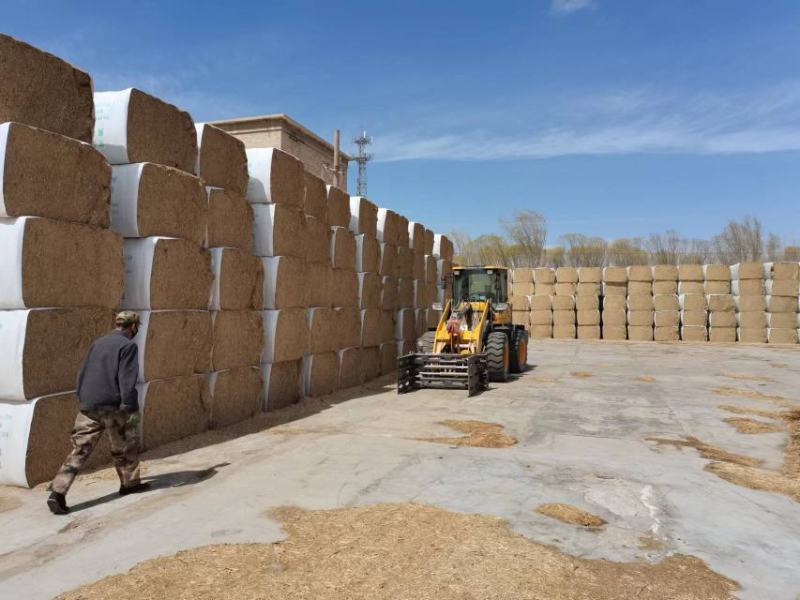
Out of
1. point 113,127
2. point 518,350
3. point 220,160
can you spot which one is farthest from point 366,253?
point 113,127

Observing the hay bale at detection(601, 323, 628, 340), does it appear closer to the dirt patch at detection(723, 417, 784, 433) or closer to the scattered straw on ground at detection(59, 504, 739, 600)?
the dirt patch at detection(723, 417, 784, 433)

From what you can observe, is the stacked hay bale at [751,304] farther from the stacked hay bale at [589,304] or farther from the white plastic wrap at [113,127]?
the white plastic wrap at [113,127]

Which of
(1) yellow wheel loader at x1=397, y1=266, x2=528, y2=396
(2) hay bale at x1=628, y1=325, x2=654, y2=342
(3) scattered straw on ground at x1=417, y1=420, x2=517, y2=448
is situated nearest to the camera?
(3) scattered straw on ground at x1=417, y1=420, x2=517, y2=448

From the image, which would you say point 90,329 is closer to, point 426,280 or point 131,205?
point 131,205

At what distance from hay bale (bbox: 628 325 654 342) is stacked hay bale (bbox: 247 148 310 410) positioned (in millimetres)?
17943

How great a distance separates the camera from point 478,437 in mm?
7594

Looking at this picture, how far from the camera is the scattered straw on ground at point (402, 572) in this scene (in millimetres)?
3473

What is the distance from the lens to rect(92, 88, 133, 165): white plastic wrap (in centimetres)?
666

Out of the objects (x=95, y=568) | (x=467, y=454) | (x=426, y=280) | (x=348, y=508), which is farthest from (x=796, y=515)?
(x=426, y=280)

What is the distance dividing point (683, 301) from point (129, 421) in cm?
2286

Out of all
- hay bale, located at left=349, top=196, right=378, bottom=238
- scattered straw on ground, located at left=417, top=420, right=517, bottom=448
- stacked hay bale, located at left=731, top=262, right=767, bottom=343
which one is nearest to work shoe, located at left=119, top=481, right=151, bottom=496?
scattered straw on ground, located at left=417, top=420, right=517, bottom=448

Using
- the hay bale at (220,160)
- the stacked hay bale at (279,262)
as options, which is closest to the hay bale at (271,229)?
the stacked hay bale at (279,262)

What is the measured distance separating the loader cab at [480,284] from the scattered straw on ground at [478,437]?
5467mm

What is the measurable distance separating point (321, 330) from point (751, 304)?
1944cm
